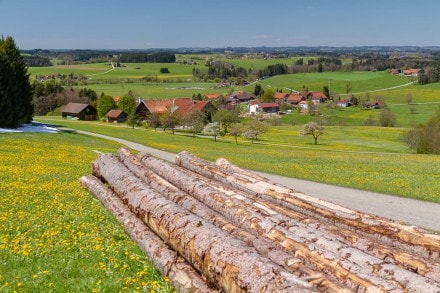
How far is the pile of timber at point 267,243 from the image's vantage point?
6047 millimetres

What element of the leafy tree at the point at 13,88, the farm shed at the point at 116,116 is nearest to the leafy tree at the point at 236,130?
the leafy tree at the point at 13,88

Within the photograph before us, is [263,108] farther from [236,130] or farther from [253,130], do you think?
[236,130]

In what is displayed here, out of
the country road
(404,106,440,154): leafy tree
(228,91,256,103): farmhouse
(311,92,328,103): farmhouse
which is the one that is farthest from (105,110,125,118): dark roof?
(311,92,328,103): farmhouse

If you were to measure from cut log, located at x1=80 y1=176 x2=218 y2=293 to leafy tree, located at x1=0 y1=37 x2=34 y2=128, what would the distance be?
144 feet

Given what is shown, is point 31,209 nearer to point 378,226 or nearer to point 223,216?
point 223,216

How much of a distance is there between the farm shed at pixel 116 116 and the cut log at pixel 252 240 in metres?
95.2

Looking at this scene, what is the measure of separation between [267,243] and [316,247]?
2.80 ft

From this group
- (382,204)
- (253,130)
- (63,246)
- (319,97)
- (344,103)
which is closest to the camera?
(63,246)

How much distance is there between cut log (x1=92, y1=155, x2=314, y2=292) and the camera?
5.80 metres

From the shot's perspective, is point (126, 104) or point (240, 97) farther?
point (240, 97)

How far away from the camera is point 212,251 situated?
711 centimetres

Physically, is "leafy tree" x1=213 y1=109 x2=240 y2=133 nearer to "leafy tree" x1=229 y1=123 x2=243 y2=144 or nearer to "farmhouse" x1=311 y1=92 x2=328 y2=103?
"leafy tree" x1=229 y1=123 x2=243 y2=144

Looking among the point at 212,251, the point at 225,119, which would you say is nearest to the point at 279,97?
the point at 225,119

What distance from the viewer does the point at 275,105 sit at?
162000mm
